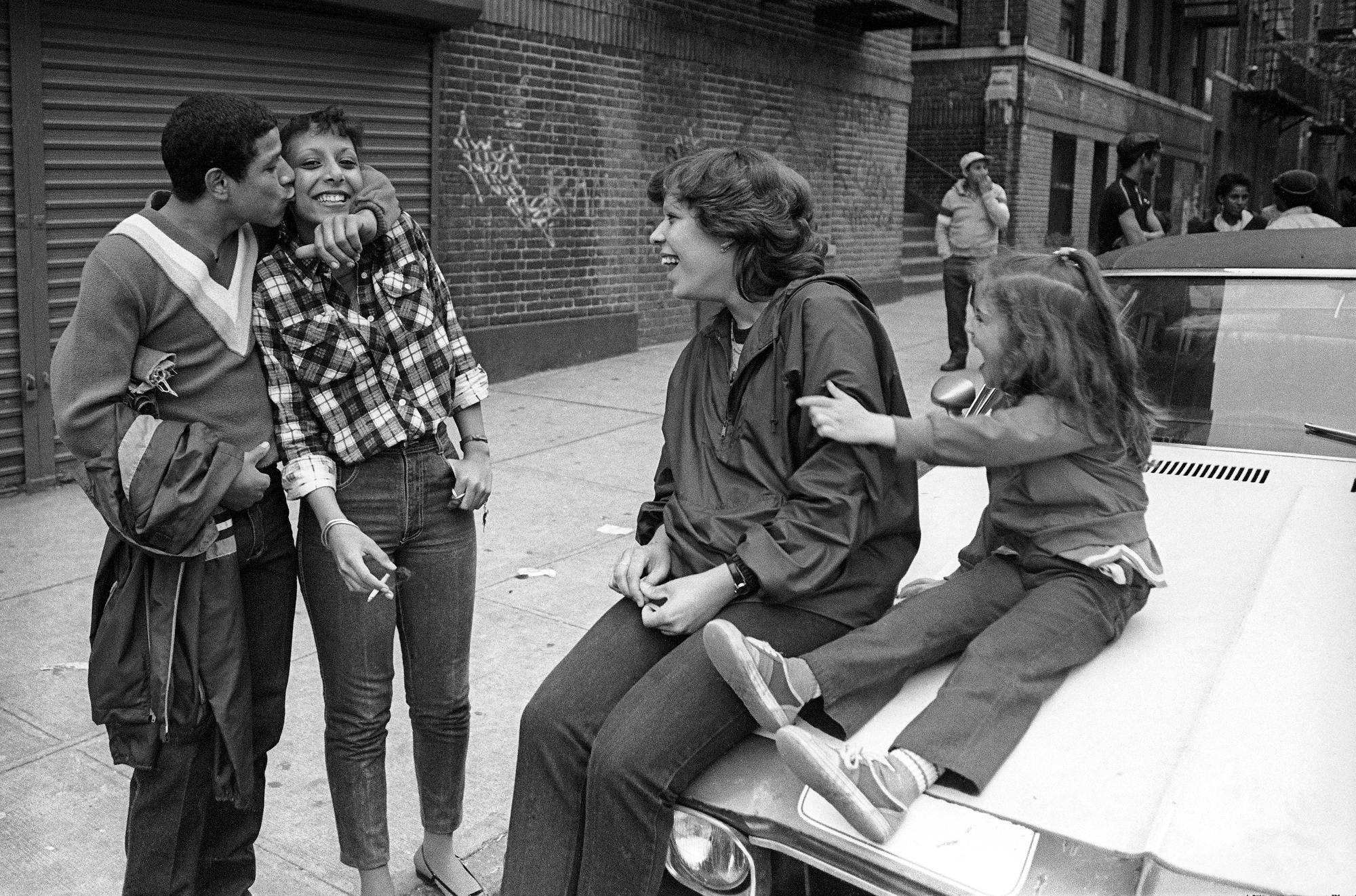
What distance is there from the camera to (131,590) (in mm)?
2557

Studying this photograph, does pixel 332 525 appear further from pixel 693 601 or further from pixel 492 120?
pixel 492 120

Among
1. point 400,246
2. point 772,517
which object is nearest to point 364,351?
point 400,246

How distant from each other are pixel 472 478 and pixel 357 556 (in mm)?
388

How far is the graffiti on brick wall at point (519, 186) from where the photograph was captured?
9148 millimetres

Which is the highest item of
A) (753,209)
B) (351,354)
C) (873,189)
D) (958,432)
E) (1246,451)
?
(873,189)

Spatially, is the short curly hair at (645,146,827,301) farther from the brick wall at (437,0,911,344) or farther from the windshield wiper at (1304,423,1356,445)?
the brick wall at (437,0,911,344)

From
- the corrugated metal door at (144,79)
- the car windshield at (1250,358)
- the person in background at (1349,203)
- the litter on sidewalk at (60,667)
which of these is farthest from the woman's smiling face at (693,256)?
the person in background at (1349,203)

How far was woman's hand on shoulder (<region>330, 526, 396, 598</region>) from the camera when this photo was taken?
2607 millimetres

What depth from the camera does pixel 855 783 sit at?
1.99 metres

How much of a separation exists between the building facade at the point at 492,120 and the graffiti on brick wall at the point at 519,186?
0.02m

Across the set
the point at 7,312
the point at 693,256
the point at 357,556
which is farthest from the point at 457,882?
the point at 7,312

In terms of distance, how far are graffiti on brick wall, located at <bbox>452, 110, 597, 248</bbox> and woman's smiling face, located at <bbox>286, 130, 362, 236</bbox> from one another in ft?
21.5

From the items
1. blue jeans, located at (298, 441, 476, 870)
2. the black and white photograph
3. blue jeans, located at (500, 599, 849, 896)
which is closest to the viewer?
the black and white photograph

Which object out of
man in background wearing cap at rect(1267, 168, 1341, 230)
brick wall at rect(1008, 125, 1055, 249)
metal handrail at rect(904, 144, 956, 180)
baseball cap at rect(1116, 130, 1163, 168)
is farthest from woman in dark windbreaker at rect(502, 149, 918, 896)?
metal handrail at rect(904, 144, 956, 180)
